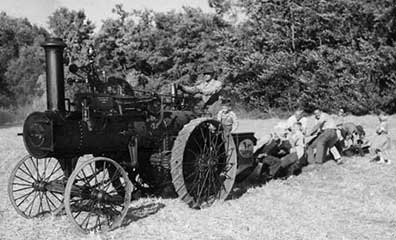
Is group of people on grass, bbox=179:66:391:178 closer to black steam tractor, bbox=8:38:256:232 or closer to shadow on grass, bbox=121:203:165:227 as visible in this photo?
black steam tractor, bbox=8:38:256:232

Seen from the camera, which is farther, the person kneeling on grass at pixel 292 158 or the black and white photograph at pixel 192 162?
the person kneeling on grass at pixel 292 158

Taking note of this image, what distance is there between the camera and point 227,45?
22734mm

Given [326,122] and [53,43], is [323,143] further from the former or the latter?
[53,43]

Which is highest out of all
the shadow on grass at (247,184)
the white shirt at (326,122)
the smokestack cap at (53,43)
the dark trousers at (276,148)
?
the smokestack cap at (53,43)

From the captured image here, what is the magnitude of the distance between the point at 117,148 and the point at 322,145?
528 cm

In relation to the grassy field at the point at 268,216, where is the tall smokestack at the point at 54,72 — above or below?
above

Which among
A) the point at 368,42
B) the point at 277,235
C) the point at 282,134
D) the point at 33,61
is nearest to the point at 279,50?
the point at 368,42

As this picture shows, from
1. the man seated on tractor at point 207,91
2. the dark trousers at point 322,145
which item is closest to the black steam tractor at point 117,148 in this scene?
the man seated on tractor at point 207,91

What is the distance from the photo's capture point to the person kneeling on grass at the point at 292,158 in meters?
8.53

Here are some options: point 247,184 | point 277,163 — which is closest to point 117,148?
point 247,184

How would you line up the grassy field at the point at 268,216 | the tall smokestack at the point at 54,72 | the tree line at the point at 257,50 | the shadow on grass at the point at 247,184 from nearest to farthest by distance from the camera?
the grassy field at the point at 268,216
the tall smokestack at the point at 54,72
the shadow on grass at the point at 247,184
the tree line at the point at 257,50

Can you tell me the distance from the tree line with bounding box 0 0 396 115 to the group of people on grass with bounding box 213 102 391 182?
6.07m

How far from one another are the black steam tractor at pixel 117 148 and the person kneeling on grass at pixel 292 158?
29.5 inches

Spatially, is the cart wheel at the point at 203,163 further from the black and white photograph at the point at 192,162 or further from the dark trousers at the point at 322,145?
the dark trousers at the point at 322,145
